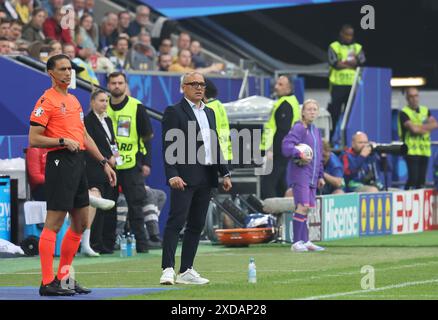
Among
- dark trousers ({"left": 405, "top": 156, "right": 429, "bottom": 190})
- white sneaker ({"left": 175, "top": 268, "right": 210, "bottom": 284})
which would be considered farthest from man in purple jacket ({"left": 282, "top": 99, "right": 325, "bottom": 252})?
dark trousers ({"left": 405, "top": 156, "right": 429, "bottom": 190})

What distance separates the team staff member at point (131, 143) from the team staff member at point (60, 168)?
5.33m

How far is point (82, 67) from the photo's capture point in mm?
19891

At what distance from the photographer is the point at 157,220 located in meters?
18.2

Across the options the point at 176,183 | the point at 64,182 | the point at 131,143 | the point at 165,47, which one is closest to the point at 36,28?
the point at 165,47

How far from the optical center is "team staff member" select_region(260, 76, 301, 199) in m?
20.5

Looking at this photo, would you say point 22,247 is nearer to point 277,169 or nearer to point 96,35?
point 277,169

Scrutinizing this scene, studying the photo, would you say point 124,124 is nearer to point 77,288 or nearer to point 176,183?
point 176,183

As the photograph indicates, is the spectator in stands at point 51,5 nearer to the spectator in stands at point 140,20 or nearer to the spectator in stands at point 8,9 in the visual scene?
the spectator in stands at point 8,9

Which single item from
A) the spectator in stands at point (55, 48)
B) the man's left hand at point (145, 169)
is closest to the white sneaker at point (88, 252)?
the man's left hand at point (145, 169)

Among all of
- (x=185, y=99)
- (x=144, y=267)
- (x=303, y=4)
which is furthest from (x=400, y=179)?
(x=185, y=99)

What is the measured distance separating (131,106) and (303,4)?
35.6ft

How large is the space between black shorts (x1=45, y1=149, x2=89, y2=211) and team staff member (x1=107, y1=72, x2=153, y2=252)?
5.45 metres

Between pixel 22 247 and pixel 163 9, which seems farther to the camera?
pixel 163 9

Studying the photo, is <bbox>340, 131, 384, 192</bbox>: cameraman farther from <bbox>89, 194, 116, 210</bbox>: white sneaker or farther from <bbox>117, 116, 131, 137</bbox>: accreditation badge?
<bbox>89, 194, 116, 210</bbox>: white sneaker
